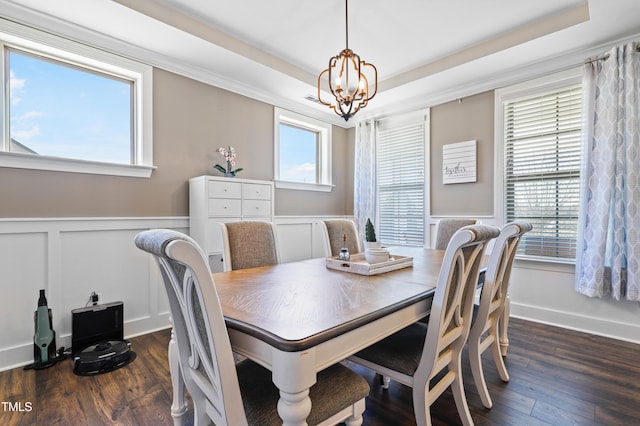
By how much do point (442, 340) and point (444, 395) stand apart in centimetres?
78

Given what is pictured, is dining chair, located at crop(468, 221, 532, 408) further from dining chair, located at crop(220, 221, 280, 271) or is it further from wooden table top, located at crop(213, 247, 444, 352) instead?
dining chair, located at crop(220, 221, 280, 271)

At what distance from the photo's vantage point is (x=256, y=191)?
10.6ft

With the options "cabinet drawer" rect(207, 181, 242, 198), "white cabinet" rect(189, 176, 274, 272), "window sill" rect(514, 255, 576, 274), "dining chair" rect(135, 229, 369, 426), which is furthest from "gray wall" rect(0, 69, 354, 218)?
"window sill" rect(514, 255, 576, 274)

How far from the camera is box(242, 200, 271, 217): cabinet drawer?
3.13 m

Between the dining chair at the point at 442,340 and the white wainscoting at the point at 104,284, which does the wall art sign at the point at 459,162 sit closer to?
the white wainscoting at the point at 104,284

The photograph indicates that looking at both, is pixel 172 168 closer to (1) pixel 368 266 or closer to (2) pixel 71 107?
(2) pixel 71 107

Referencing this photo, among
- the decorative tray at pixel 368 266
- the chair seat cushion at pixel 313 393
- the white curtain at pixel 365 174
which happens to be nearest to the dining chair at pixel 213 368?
the chair seat cushion at pixel 313 393

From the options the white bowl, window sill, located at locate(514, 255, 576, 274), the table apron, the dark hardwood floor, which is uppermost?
the white bowl

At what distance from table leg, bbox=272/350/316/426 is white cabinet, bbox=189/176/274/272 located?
2.15m

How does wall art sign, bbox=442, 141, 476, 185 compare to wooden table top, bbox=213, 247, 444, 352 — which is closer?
wooden table top, bbox=213, 247, 444, 352

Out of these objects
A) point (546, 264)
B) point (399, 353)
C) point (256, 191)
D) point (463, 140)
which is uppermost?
point (463, 140)

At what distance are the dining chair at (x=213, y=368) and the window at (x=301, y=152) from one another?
2915 millimetres

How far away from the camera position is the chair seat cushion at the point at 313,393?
3.22ft

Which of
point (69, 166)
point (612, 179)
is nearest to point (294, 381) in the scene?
point (69, 166)
